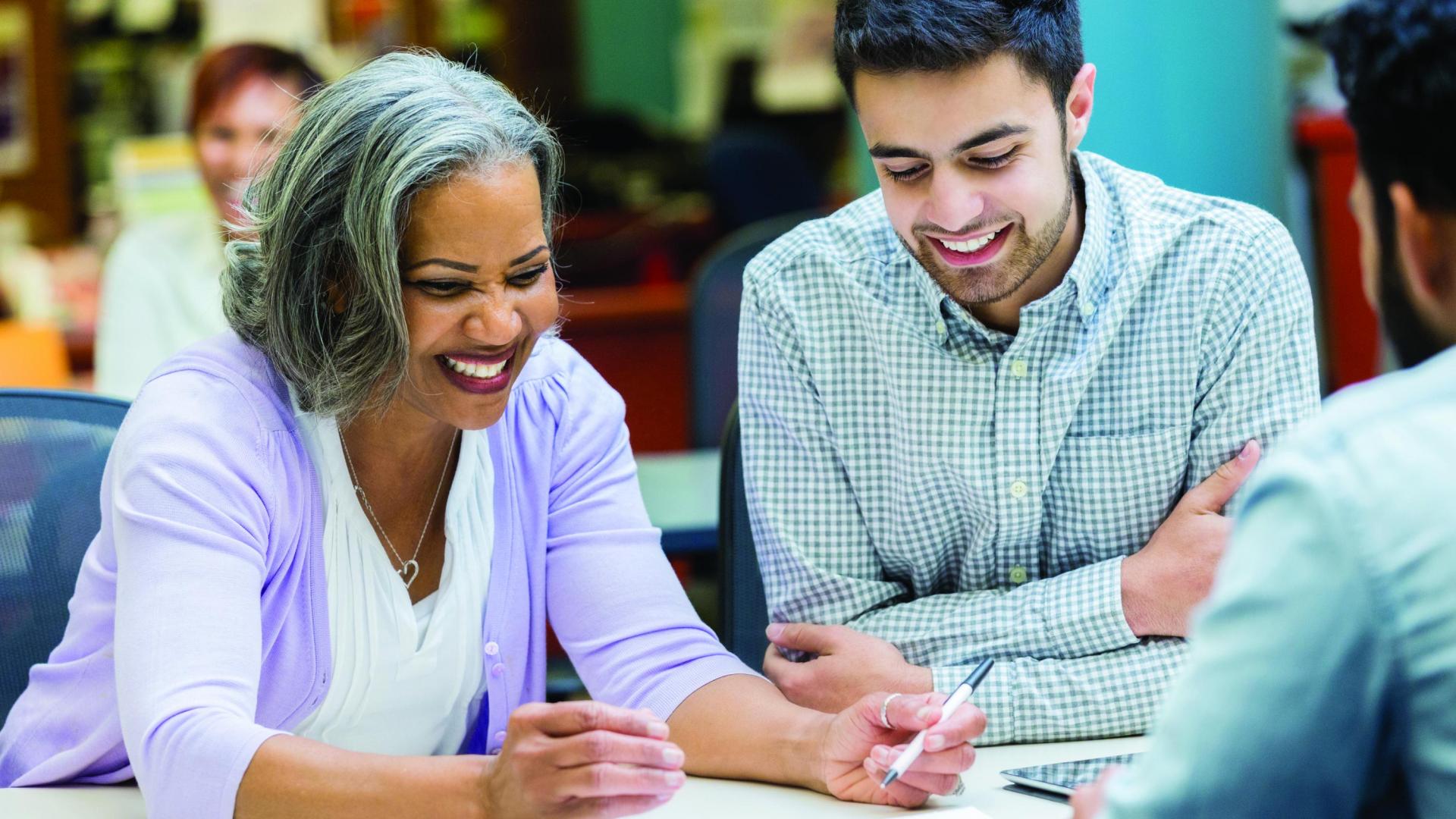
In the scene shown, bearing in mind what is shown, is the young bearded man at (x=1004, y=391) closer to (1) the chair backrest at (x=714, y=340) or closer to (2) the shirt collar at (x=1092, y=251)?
(2) the shirt collar at (x=1092, y=251)

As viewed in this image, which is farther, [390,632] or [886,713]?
[390,632]

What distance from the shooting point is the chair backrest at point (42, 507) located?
171 cm

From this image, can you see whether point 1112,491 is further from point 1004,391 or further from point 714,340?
point 714,340

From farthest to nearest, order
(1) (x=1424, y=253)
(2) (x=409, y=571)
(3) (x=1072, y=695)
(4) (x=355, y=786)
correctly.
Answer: (2) (x=409, y=571), (3) (x=1072, y=695), (4) (x=355, y=786), (1) (x=1424, y=253)

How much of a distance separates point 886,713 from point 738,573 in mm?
531

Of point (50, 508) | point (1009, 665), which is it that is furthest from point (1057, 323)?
point (50, 508)

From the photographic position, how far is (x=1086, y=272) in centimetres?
162

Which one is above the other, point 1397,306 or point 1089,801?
point 1397,306

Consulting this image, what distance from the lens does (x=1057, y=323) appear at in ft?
5.34

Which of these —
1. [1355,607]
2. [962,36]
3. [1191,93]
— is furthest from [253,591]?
[1191,93]

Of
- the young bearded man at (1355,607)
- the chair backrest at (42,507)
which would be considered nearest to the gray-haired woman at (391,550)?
the chair backrest at (42,507)

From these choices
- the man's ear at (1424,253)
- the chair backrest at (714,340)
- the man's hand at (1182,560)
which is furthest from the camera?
the chair backrest at (714,340)

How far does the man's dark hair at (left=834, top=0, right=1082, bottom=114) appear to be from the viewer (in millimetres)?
1519

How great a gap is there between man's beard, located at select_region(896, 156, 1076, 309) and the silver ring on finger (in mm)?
463
